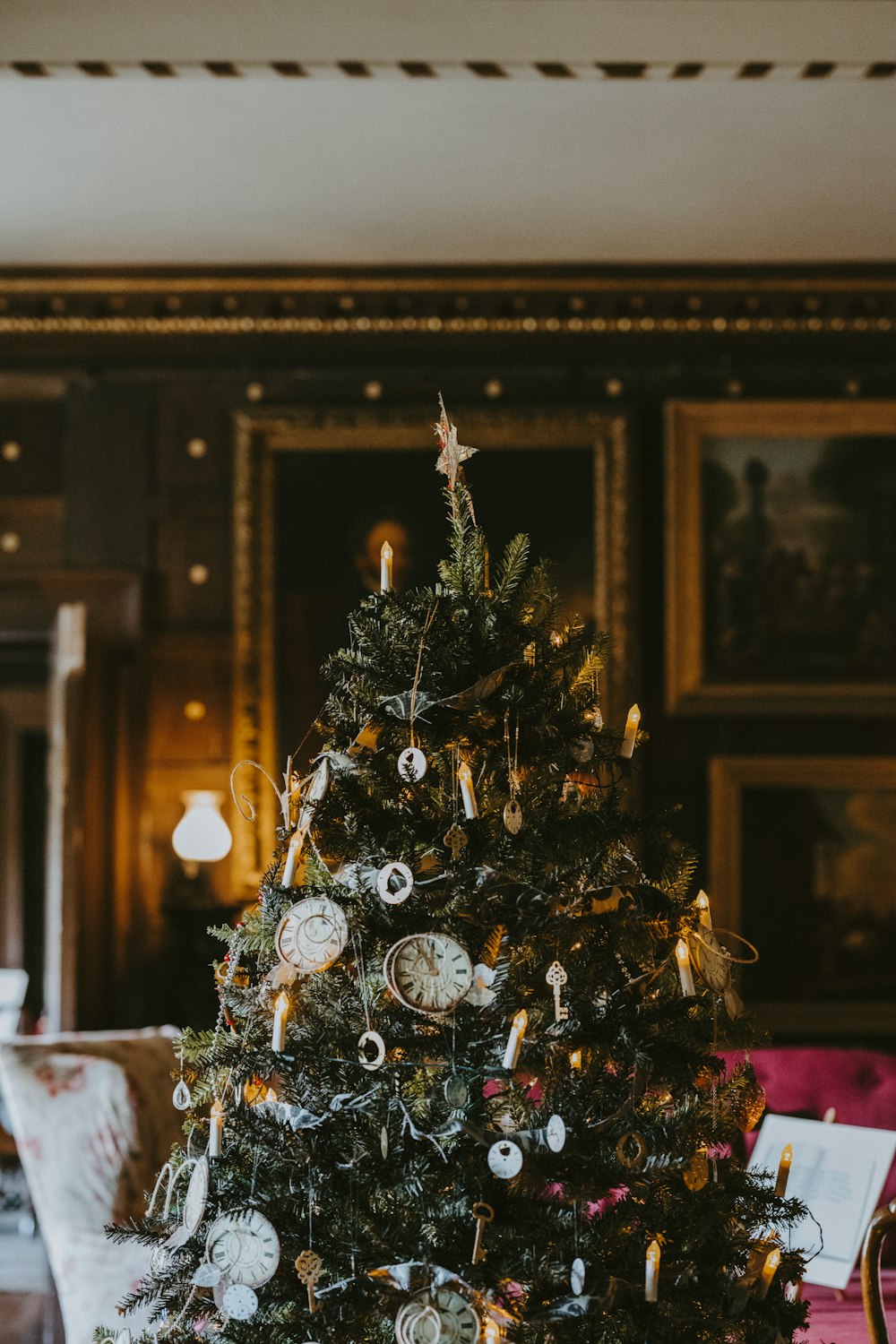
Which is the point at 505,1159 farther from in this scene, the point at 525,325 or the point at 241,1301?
the point at 525,325

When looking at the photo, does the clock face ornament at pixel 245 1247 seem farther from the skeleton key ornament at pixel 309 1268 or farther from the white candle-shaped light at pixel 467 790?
the white candle-shaped light at pixel 467 790

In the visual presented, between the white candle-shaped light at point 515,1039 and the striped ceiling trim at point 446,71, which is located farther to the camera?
the striped ceiling trim at point 446,71

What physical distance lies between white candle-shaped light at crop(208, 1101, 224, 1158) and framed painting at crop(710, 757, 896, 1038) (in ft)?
12.9

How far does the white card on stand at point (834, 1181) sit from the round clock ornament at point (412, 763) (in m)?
1.50

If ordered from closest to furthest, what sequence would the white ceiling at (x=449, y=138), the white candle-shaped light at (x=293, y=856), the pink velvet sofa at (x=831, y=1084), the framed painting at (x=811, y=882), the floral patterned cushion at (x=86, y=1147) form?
the white candle-shaped light at (x=293, y=856), the floral patterned cushion at (x=86, y=1147), the pink velvet sofa at (x=831, y=1084), the white ceiling at (x=449, y=138), the framed painting at (x=811, y=882)

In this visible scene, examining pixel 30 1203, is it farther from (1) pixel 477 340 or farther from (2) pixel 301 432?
(1) pixel 477 340

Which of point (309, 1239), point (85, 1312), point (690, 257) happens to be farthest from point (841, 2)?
point (85, 1312)

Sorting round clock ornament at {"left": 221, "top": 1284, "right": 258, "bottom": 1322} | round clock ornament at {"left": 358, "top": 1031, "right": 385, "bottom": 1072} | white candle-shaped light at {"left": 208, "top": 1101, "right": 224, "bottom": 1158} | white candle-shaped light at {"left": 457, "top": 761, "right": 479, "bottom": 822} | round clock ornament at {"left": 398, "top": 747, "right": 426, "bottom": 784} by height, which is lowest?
round clock ornament at {"left": 221, "top": 1284, "right": 258, "bottom": 1322}

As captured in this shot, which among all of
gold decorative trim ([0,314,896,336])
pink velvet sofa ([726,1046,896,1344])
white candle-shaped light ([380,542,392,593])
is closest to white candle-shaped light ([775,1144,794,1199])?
white candle-shaped light ([380,542,392,593])

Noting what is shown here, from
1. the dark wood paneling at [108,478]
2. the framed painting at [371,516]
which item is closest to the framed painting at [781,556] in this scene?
the framed painting at [371,516]

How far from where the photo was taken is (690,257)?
5.54 meters

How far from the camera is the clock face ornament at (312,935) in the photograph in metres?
1.75

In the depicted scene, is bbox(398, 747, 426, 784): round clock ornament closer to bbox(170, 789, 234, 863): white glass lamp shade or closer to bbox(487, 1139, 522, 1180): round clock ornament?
bbox(487, 1139, 522, 1180): round clock ornament

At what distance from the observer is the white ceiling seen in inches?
156
